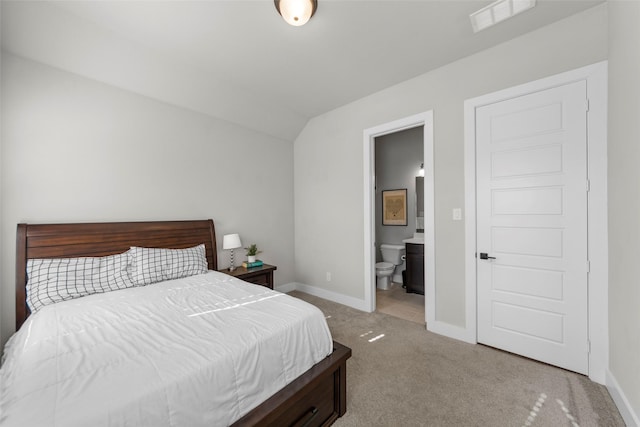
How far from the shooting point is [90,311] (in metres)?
1.69

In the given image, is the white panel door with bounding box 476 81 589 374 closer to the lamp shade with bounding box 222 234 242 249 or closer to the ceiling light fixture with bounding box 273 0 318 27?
the ceiling light fixture with bounding box 273 0 318 27

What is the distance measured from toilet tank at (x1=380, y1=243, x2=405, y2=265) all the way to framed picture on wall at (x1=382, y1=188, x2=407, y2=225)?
1.56 ft

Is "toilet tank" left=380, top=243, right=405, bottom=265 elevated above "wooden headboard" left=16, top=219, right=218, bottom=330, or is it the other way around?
"wooden headboard" left=16, top=219, right=218, bottom=330

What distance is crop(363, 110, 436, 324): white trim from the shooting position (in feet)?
9.11

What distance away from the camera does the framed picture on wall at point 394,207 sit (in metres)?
4.79

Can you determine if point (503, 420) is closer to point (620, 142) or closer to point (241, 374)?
point (241, 374)

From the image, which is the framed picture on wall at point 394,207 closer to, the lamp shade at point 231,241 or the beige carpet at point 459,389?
the beige carpet at point 459,389

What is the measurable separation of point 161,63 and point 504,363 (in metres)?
4.19

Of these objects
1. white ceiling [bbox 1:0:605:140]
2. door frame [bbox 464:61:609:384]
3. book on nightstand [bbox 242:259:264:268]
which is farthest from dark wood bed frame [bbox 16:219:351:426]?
door frame [bbox 464:61:609:384]

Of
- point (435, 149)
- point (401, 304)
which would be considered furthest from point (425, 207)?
point (401, 304)

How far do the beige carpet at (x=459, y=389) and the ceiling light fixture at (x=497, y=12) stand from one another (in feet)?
9.14

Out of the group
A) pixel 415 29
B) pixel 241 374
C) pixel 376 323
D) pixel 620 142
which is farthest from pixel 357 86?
pixel 241 374

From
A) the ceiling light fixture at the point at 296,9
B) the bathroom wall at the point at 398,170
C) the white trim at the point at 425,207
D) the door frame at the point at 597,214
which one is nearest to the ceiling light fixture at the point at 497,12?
the door frame at the point at 597,214

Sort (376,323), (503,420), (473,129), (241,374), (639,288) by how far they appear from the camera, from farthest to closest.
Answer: (376,323) → (473,129) → (503,420) → (639,288) → (241,374)
